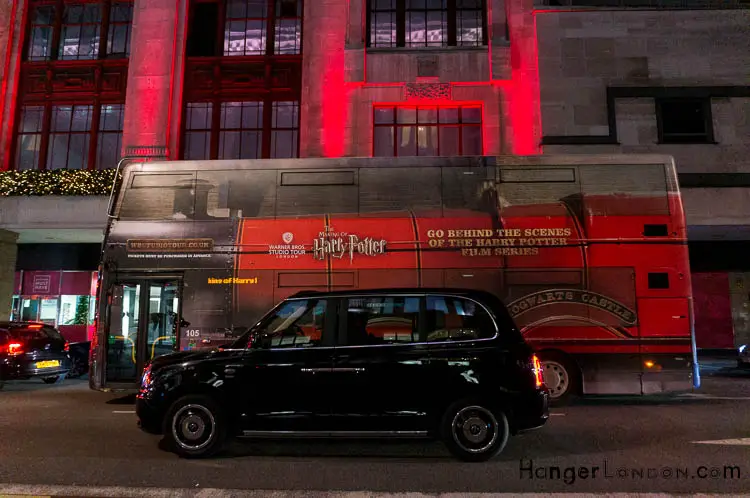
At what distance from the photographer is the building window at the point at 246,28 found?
59.3 ft

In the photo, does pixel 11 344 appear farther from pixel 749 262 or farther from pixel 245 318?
pixel 749 262

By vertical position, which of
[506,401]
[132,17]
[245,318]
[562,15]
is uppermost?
[132,17]

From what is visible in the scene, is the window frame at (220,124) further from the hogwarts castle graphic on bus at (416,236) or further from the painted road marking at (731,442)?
the painted road marking at (731,442)

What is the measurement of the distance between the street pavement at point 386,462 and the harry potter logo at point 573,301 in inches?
68.2

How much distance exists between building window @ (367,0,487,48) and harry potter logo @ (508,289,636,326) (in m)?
11.8

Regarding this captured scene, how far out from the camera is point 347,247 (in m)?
8.85

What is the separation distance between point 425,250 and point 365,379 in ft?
12.3

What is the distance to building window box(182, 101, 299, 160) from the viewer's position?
17484 millimetres

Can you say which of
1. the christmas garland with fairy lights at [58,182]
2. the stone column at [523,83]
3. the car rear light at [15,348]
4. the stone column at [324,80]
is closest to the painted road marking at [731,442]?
the stone column at [523,83]

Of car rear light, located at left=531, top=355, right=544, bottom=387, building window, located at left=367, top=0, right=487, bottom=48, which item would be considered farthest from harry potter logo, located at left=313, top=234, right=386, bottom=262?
building window, located at left=367, top=0, right=487, bottom=48

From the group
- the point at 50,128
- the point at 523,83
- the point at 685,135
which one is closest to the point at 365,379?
the point at 523,83

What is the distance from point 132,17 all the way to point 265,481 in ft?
64.2

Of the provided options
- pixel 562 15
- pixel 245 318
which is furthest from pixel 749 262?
pixel 245 318

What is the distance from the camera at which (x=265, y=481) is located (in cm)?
482
